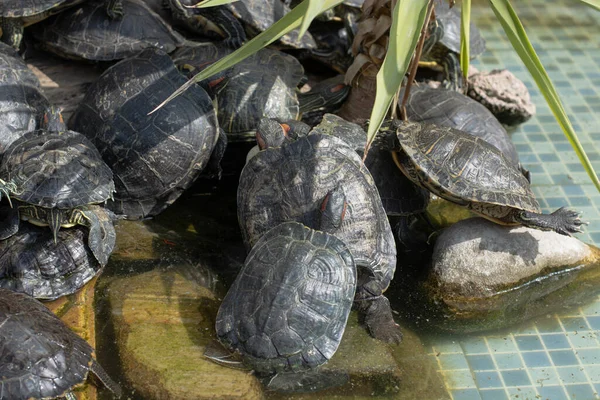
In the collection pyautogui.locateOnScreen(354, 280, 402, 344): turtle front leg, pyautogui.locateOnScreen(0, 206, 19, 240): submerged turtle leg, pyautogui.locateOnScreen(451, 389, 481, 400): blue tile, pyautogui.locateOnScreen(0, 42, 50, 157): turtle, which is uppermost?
pyautogui.locateOnScreen(0, 42, 50, 157): turtle

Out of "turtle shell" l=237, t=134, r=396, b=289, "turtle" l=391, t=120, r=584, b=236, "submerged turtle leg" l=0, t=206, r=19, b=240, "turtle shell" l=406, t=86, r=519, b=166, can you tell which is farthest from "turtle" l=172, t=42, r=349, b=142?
"submerged turtle leg" l=0, t=206, r=19, b=240

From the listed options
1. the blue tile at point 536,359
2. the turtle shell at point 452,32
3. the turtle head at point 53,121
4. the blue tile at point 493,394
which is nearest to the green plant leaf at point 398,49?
the blue tile at point 493,394

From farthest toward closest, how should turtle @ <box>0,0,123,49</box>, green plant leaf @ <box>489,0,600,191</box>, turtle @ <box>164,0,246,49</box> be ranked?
turtle @ <box>164,0,246,49</box>, turtle @ <box>0,0,123,49</box>, green plant leaf @ <box>489,0,600,191</box>

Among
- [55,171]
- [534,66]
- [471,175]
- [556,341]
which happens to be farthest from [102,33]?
[556,341]

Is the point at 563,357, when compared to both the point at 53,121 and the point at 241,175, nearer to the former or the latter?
the point at 241,175

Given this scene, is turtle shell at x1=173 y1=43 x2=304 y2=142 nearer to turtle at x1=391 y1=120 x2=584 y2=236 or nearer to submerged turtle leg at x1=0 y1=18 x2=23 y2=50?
turtle at x1=391 y1=120 x2=584 y2=236

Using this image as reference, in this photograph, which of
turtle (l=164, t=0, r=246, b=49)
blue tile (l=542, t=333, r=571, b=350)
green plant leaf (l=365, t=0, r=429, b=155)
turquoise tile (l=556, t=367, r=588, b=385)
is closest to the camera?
green plant leaf (l=365, t=0, r=429, b=155)

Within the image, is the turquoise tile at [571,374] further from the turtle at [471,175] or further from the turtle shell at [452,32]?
the turtle shell at [452,32]
